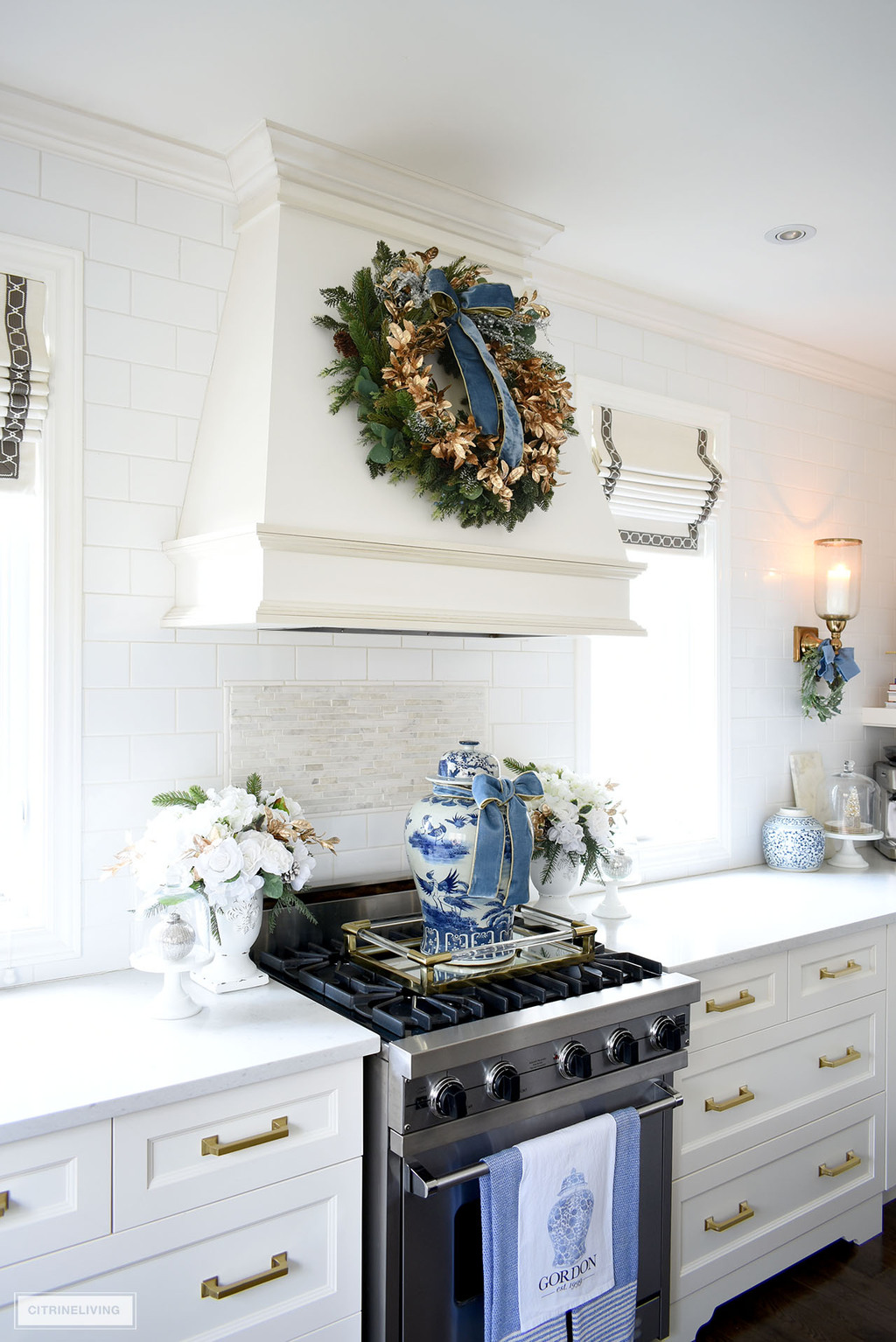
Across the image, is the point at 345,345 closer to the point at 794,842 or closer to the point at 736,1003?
the point at 736,1003

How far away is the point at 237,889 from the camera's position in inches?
74.9

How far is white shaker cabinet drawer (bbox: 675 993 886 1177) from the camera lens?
227 centimetres

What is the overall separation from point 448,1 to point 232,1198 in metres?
2.01

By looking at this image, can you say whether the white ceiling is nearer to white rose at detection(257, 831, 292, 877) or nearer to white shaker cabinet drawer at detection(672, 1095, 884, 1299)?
white rose at detection(257, 831, 292, 877)

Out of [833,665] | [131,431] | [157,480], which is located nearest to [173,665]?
[157,480]

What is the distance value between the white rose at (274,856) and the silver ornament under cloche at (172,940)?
0.20m

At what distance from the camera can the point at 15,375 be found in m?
1.96

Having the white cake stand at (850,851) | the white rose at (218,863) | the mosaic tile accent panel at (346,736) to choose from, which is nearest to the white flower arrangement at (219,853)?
the white rose at (218,863)

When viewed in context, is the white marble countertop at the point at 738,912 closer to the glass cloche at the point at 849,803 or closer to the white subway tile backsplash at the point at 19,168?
the glass cloche at the point at 849,803

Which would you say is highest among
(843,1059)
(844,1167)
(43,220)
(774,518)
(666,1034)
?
(43,220)

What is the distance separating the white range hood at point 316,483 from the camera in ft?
6.08

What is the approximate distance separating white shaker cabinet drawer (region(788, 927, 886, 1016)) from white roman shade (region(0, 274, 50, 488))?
7.08 feet

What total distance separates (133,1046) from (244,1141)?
0.82ft

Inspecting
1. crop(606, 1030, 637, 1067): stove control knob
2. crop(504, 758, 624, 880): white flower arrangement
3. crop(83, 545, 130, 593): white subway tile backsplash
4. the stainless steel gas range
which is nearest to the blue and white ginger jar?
the stainless steel gas range
